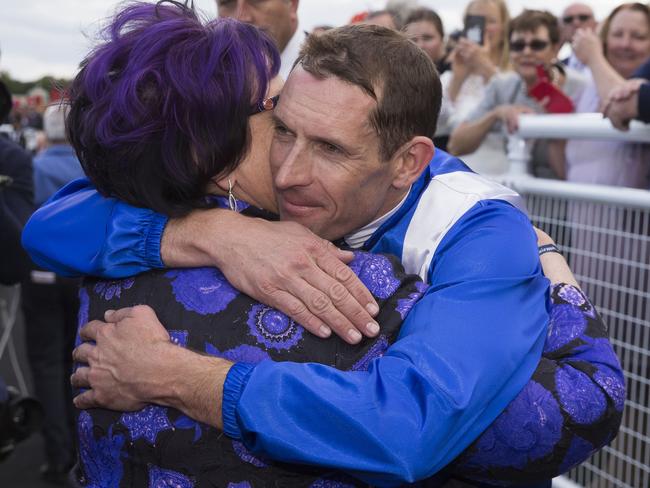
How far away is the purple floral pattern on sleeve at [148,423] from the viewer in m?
1.39

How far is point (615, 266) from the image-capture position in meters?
2.97

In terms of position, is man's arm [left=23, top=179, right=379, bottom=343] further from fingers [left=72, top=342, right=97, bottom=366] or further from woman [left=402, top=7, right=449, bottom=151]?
woman [left=402, top=7, right=449, bottom=151]

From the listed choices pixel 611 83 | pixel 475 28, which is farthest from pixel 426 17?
pixel 611 83

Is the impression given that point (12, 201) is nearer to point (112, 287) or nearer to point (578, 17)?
point (112, 287)

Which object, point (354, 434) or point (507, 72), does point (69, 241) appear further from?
point (507, 72)

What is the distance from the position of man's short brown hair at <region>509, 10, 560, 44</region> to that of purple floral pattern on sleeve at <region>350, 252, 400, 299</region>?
3514 millimetres

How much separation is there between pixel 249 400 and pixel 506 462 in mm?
491

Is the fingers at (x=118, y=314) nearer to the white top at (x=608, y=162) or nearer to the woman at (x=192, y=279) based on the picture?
the woman at (x=192, y=279)

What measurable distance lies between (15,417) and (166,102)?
1.87 m

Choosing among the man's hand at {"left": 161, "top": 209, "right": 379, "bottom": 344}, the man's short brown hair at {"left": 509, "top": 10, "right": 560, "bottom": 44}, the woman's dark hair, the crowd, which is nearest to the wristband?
the crowd

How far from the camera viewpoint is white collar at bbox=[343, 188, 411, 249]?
5.77 ft

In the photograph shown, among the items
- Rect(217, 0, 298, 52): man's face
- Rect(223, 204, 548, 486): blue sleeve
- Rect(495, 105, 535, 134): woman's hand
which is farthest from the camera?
Rect(495, 105, 535, 134): woman's hand

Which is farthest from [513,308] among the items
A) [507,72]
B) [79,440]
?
[507,72]

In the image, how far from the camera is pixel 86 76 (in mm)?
1484
